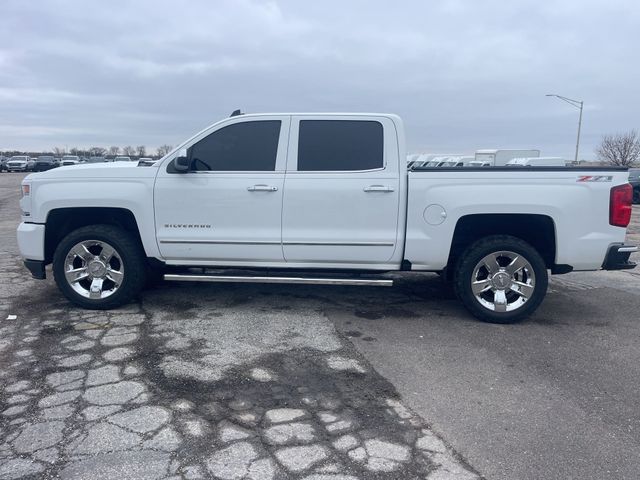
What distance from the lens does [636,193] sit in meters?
26.3

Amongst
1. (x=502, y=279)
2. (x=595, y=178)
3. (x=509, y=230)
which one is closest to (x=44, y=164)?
(x=509, y=230)

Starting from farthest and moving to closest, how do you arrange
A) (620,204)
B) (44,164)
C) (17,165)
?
1. (17,165)
2. (44,164)
3. (620,204)

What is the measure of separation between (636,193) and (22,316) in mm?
27515

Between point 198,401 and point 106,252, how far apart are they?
2.69m

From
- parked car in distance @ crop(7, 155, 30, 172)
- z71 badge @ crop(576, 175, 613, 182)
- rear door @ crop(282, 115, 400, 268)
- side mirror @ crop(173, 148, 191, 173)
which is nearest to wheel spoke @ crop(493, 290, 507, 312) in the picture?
rear door @ crop(282, 115, 400, 268)

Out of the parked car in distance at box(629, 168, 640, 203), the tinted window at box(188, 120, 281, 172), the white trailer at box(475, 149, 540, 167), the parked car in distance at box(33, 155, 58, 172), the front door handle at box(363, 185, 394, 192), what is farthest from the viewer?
the parked car in distance at box(33, 155, 58, 172)

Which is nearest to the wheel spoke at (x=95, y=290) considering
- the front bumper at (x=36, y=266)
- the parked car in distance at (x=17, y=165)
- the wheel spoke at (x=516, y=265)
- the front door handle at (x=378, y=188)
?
the front bumper at (x=36, y=266)

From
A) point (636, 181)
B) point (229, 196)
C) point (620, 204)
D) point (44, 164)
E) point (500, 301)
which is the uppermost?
point (636, 181)

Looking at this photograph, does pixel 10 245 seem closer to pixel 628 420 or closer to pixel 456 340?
pixel 456 340

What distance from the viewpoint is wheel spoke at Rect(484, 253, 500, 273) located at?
562cm

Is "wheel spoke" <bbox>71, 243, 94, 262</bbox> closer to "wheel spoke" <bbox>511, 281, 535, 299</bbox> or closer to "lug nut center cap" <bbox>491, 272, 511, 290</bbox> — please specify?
"lug nut center cap" <bbox>491, 272, 511, 290</bbox>

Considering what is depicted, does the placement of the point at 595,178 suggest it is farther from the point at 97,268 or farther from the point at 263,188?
the point at 97,268

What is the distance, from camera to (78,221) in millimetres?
6137

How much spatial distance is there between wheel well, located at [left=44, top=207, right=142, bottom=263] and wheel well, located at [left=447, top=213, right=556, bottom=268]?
3404 millimetres
